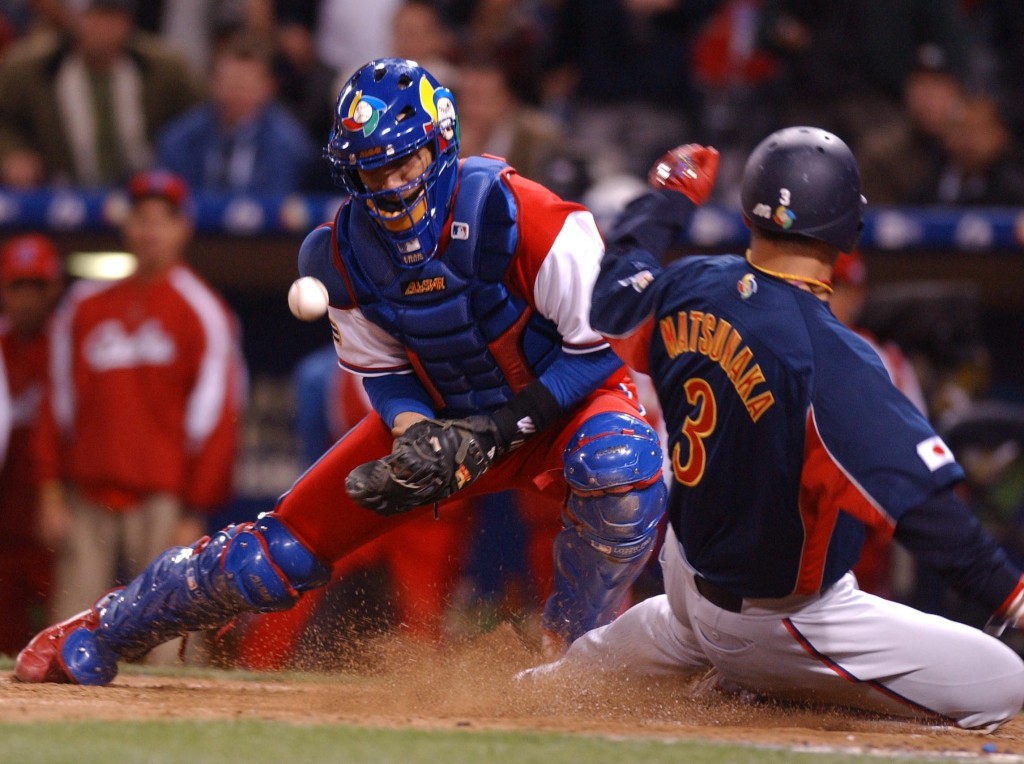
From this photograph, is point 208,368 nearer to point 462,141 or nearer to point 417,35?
point 462,141

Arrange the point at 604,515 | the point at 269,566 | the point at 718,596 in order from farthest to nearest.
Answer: the point at 269,566 → the point at 604,515 → the point at 718,596

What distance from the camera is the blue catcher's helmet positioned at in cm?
407

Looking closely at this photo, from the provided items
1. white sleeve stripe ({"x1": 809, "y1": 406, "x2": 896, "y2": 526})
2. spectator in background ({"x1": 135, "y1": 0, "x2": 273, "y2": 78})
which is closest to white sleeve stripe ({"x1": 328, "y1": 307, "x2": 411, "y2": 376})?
white sleeve stripe ({"x1": 809, "y1": 406, "x2": 896, "y2": 526})

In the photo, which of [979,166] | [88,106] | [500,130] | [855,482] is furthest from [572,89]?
[855,482]

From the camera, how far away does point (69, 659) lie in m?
4.45

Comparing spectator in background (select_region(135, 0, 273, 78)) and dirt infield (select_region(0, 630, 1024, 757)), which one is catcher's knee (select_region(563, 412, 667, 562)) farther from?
spectator in background (select_region(135, 0, 273, 78))

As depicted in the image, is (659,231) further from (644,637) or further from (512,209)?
(644,637)

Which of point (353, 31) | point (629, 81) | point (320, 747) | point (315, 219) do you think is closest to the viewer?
point (320, 747)

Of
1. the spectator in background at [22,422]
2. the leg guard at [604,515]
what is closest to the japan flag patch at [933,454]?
the leg guard at [604,515]

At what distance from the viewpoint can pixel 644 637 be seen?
14.1 feet

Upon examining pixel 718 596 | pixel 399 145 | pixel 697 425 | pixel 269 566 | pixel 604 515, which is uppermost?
pixel 399 145

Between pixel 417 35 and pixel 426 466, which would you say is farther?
pixel 417 35

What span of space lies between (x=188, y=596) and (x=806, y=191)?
207cm

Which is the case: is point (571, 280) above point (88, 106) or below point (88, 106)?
below
